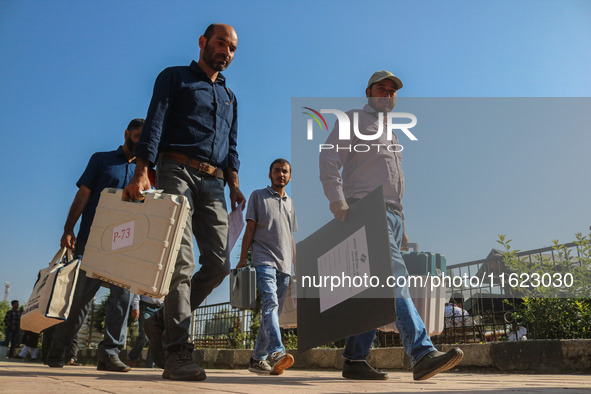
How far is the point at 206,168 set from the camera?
3180 mm

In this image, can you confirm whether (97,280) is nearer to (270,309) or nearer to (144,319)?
(270,309)

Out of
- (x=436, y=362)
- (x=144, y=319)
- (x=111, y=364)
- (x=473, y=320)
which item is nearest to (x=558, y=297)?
(x=473, y=320)

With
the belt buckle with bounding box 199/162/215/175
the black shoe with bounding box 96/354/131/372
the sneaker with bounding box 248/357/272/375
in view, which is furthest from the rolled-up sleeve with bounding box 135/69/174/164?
the sneaker with bounding box 248/357/272/375

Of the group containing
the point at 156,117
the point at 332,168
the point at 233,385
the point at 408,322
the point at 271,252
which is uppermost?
the point at 156,117

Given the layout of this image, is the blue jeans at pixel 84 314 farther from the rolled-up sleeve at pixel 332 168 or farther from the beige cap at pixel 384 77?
the beige cap at pixel 384 77

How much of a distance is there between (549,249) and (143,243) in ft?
16.2

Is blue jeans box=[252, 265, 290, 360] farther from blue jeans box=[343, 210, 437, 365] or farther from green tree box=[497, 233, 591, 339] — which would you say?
green tree box=[497, 233, 591, 339]

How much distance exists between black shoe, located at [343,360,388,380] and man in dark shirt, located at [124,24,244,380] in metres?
1.21

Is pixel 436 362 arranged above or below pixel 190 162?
below

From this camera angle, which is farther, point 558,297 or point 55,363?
point 558,297

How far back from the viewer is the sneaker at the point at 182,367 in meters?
2.76

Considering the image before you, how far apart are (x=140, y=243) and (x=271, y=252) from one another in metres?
1.95

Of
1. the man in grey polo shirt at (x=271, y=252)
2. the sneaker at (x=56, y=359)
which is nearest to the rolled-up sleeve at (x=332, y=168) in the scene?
the man in grey polo shirt at (x=271, y=252)

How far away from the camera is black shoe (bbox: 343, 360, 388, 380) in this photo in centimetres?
357
